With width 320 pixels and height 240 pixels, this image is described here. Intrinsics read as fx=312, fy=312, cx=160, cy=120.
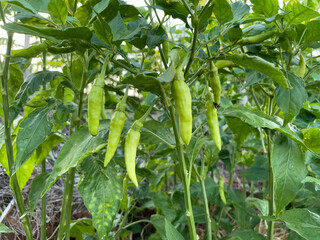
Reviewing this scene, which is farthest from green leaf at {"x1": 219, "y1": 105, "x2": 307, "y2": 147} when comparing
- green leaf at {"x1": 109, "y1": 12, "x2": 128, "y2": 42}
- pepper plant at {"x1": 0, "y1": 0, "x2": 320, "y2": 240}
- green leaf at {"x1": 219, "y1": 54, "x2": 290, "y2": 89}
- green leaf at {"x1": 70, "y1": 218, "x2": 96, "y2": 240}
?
green leaf at {"x1": 70, "y1": 218, "x2": 96, "y2": 240}

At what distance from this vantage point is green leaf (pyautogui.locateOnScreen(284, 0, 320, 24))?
2.26 ft

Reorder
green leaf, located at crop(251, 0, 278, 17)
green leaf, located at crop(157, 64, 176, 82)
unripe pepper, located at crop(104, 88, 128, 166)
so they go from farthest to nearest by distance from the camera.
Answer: green leaf, located at crop(251, 0, 278, 17)
unripe pepper, located at crop(104, 88, 128, 166)
green leaf, located at crop(157, 64, 176, 82)

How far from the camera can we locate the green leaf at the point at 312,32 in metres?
0.74

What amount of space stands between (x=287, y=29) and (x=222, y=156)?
0.69 meters

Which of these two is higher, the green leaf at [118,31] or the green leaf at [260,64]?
the green leaf at [118,31]

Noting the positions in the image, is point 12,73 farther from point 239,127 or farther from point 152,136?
point 239,127

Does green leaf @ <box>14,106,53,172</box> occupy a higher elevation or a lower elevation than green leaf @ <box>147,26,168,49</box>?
lower

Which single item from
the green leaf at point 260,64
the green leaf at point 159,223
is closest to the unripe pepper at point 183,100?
the green leaf at point 260,64

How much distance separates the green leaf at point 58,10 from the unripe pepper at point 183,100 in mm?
252

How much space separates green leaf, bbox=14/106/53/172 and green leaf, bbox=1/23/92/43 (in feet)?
0.77

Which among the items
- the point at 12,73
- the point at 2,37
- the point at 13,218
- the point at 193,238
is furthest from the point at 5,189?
the point at 193,238

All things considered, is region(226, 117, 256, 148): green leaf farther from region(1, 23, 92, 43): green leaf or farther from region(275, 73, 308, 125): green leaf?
region(1, 23, 92, 43): green leaf

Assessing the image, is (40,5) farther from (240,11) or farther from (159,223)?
(159,223)

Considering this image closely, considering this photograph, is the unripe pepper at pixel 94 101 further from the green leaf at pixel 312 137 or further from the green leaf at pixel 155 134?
the green leaf at pixel 312 137
